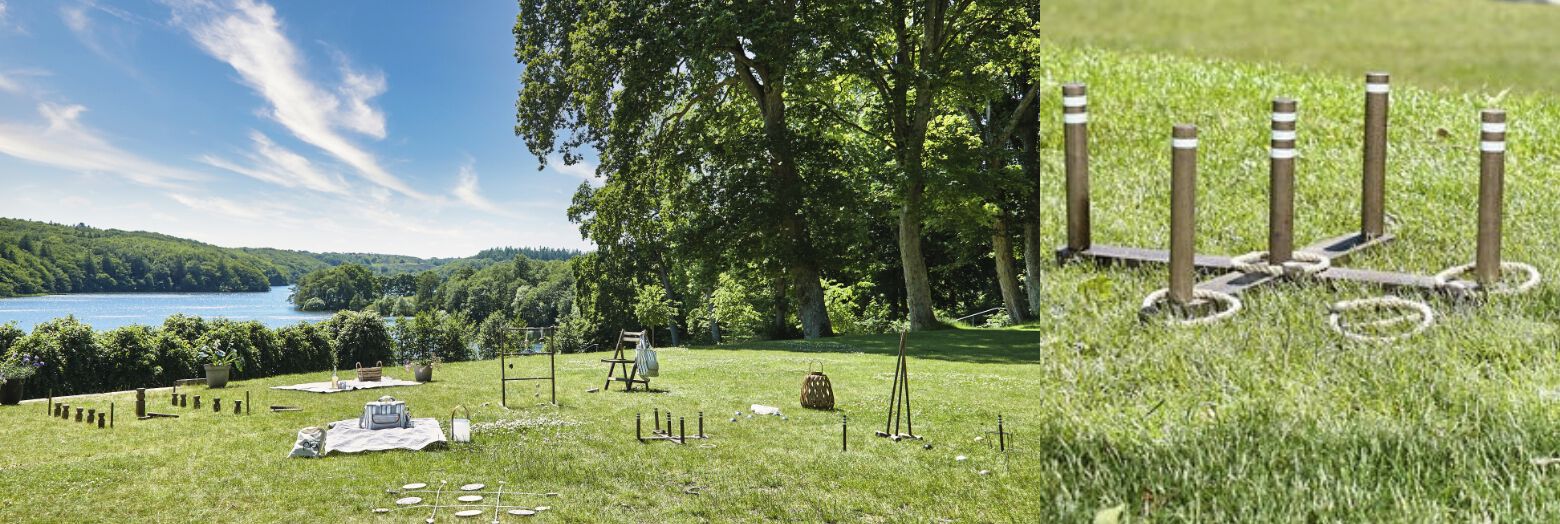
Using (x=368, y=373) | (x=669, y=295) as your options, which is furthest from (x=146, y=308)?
(x=669, y=295)

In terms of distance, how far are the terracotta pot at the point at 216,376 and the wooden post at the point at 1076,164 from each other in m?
3.47

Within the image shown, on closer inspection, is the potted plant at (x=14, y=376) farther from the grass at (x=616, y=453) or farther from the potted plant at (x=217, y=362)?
the potted plant at (x=217, y=362)

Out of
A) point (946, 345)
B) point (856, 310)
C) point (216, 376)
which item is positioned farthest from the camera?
point (946, 345)

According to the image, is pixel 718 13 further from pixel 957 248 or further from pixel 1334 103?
pixel 1334 103

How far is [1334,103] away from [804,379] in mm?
2840

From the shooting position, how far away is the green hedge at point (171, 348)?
14.4 ft

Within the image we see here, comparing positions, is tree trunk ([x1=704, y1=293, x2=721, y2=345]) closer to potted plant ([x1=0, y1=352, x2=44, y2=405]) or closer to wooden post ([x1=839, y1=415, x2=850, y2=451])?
wooden post ([x1=839, y1=415, x2=850, y2=451])

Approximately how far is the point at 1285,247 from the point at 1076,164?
21.1 inches

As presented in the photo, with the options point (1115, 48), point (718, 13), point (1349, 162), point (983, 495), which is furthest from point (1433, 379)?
point (718, 13)

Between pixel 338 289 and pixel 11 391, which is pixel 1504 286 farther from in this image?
pixel 11 391

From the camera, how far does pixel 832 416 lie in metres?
5.29

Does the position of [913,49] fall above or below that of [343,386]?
above

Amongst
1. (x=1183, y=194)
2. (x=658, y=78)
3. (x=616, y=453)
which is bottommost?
(x=616, y=453)

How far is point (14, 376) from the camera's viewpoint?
14.2 ft
